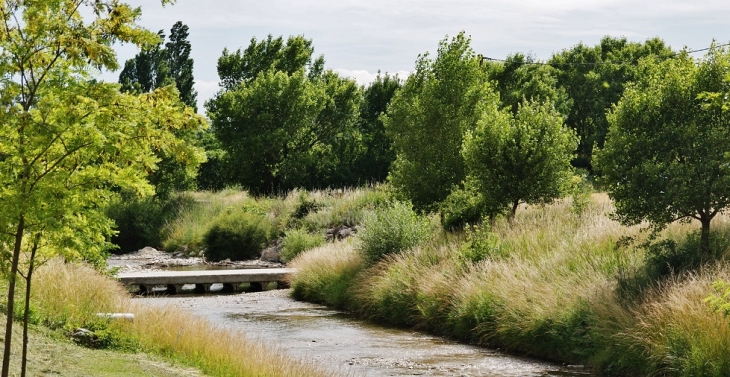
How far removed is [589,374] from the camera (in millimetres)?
13219

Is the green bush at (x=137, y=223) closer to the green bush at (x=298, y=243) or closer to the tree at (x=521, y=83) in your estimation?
the green bush at (x=298, y=243)

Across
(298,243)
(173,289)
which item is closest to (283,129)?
(298,243)

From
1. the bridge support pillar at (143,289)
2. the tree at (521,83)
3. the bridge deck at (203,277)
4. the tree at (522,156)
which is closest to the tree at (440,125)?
the tree at (522,156)

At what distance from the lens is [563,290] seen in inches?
602

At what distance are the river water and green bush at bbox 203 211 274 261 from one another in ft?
37.9

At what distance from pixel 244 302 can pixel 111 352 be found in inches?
458

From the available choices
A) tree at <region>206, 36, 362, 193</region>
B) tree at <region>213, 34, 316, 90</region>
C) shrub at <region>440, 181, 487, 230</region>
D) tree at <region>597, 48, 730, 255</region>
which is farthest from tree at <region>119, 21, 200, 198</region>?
tree at <region>597, 48, 730, 255</region>

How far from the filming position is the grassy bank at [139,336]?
10.4 metres

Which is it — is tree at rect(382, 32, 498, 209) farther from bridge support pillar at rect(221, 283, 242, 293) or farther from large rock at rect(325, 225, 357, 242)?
large rock at rect(325, 225, 357, 242)

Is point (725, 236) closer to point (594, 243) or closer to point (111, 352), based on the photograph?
point (594, 243)

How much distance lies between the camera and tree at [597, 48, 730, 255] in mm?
14531

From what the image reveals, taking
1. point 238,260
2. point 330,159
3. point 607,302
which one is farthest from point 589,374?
point 330,159

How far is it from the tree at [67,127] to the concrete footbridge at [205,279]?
1671cm

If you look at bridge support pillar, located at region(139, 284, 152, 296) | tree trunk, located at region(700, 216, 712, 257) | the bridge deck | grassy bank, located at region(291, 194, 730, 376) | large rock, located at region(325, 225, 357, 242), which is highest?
tree trunk, located at region(700, 216, 712, 257)
